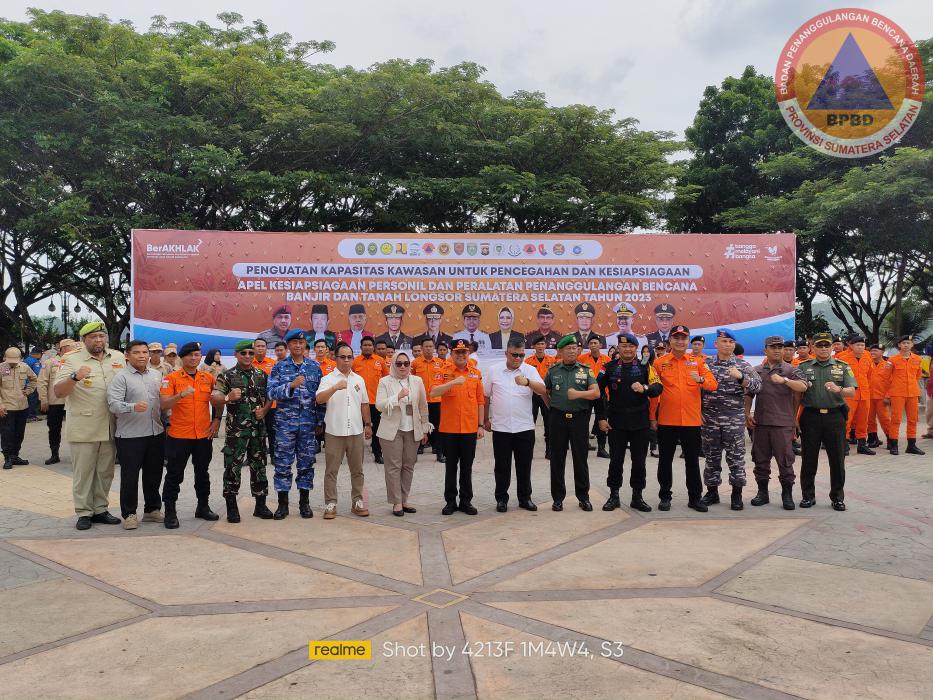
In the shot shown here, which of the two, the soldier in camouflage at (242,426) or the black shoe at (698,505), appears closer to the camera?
the soldier in camouflage at (242,426)

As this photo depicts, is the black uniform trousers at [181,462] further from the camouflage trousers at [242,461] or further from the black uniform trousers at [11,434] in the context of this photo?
the black uniform trousers at [11,434]

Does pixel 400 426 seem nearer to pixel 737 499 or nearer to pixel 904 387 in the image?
pixel 737 499

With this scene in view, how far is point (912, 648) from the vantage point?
3273 millimetres

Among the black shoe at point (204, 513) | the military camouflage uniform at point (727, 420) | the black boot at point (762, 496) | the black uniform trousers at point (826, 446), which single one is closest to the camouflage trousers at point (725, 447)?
the military camouflage uniform at point (727, 420)

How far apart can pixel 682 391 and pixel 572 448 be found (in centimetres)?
111

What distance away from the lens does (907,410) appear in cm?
966

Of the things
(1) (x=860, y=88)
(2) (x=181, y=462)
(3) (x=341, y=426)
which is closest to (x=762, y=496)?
(3) (x=341, y=426)

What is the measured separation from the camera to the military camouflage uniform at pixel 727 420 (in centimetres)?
614

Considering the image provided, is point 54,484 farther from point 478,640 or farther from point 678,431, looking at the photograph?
point 678,431

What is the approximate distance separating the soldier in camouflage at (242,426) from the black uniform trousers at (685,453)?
3517mm

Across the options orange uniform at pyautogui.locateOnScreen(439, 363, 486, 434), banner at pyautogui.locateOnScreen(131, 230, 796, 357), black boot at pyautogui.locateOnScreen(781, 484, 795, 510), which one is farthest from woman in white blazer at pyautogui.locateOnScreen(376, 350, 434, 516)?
banner at pyautogui.locateOnScreen(131, 230, 796, 357)

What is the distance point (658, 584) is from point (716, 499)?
7.84 ft

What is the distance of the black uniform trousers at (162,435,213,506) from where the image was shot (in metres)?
5.58

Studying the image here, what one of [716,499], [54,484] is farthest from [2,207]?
[716,499]
